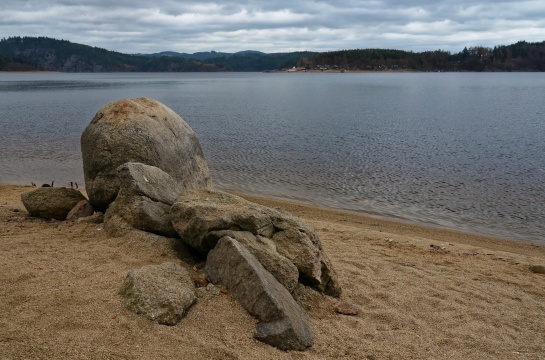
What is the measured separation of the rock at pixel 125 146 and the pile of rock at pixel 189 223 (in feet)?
0.06

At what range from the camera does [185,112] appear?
2052 inches

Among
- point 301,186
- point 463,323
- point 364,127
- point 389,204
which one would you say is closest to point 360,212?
point 389,204

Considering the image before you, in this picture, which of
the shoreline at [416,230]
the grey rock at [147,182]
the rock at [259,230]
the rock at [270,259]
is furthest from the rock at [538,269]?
the grey rock at [147,182]

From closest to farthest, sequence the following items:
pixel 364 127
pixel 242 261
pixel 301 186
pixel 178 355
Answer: pixel 178 355
pixel 242 261
pixel 301 186
pixel 364 127

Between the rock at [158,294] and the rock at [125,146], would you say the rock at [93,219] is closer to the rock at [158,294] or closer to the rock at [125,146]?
the rock at [125,146]

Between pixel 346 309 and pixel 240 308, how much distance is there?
1.83 metres

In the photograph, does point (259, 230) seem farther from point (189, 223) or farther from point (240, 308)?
point (240, 308)

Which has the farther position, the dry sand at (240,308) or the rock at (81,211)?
the rock at (81,211)

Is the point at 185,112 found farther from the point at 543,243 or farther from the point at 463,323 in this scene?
the point at 463,323

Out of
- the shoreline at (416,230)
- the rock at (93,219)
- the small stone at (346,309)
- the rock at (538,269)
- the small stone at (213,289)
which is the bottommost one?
the shoreline at (416,230)

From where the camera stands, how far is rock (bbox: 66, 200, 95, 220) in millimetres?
10188

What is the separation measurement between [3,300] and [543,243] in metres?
13.9

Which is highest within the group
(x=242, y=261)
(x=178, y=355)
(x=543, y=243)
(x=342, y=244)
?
(x=242, y=261)

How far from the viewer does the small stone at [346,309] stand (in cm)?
740
